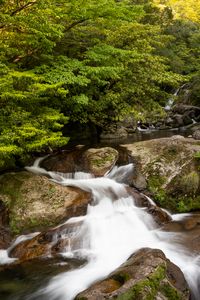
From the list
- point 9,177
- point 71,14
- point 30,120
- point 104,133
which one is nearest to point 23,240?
point 9,177

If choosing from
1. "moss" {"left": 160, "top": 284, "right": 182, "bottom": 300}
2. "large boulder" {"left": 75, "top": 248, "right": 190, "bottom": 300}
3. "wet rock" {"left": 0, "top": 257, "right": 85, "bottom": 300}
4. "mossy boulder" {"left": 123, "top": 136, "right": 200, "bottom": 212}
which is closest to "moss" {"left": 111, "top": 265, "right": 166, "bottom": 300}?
"large boulder" {"left": 75, "top": 248, "right": 190, "bottom": 300}

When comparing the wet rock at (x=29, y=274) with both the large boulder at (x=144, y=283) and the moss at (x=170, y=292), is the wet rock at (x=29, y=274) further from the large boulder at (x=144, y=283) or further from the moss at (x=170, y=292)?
the moss at (x=170, y=292)

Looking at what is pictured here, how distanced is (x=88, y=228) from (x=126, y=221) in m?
1.11

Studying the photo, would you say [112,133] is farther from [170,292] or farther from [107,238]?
[170,292]

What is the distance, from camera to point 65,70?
11516mm

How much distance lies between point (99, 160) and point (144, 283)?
614 cm

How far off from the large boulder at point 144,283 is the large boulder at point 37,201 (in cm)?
280

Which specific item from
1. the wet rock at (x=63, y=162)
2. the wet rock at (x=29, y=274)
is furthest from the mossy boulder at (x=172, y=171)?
the wet rock at (x=29, y=274)

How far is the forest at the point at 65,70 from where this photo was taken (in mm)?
9156

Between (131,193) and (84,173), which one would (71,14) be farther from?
(131,193)

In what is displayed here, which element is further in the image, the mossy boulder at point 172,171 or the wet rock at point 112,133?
the wet rock at point 112,133

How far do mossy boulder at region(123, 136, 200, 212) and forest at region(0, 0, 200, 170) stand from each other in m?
2.64

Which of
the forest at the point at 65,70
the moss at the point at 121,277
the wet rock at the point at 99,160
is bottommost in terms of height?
the wet rock at the point at 99,160

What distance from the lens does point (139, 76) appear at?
46.9ft
